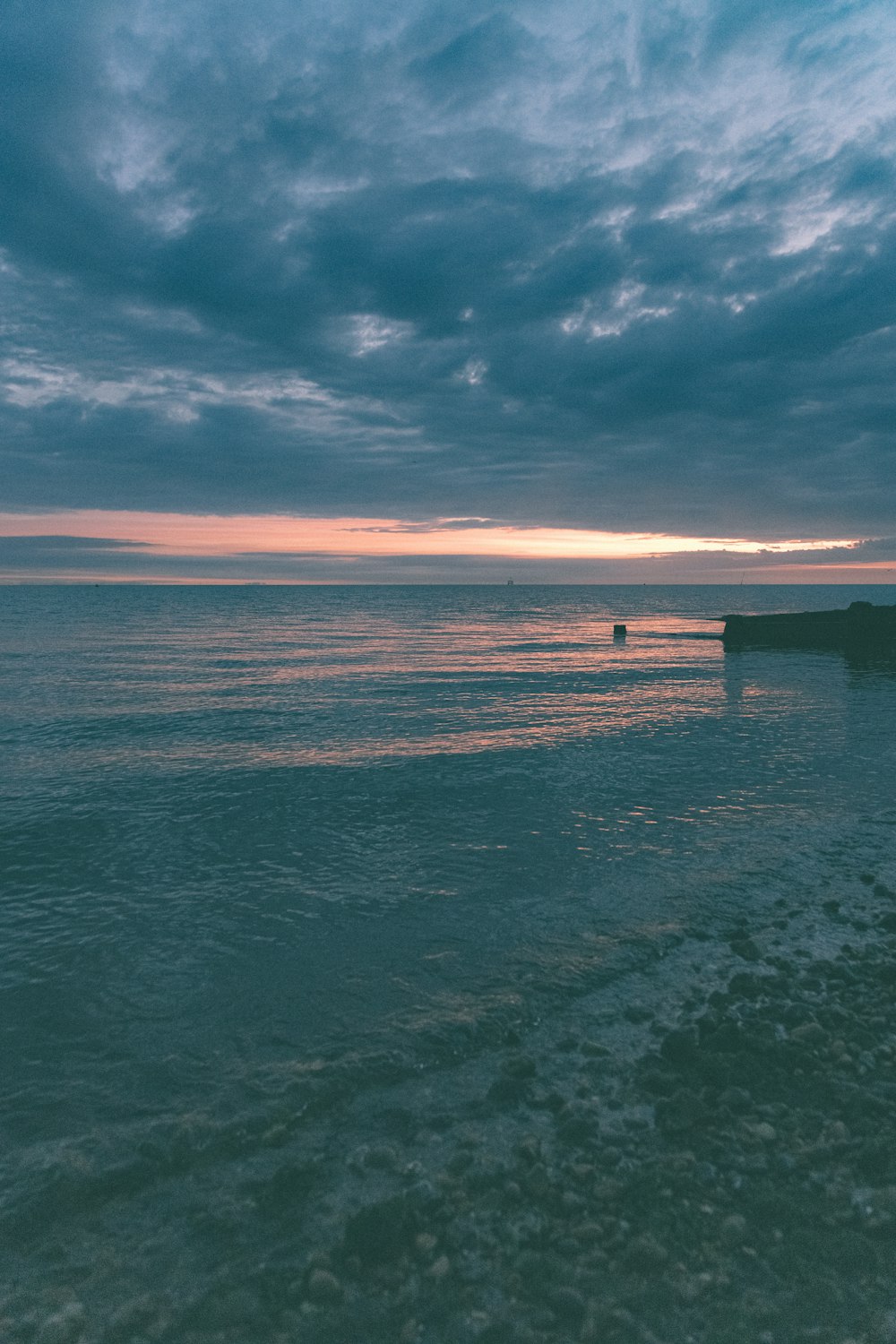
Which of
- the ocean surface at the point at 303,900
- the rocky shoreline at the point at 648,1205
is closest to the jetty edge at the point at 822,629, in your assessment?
the ocean surface at the point at 303,900

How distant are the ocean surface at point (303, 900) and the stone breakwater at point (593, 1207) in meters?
0.20

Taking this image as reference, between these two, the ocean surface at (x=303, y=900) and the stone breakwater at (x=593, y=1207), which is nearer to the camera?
the stone breakwater at (x=593, y=1207)

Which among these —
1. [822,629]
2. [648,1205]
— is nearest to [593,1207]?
[648,1205]

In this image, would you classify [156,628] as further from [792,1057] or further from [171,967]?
[792,1057]

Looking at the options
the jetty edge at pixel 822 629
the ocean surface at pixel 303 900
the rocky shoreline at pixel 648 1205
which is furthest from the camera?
the jetty edge at pixel 822 629

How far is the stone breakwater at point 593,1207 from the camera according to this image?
4.51m

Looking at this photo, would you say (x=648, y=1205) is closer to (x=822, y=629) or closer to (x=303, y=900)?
(x=303, y=900)

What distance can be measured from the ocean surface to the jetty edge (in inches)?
1139

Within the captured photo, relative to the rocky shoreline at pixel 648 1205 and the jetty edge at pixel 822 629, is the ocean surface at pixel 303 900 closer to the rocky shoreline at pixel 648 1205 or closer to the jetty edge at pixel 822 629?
the rocky shoreline at pixel 648 1205

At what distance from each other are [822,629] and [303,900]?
188 ft

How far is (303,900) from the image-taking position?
11672mm

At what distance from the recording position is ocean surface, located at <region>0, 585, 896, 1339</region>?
6.02m

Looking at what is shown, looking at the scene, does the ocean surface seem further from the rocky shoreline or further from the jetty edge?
the jetty edge

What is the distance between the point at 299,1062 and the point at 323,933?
10.1ft
